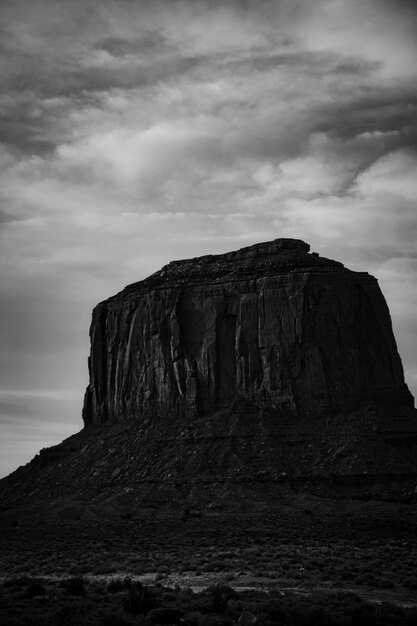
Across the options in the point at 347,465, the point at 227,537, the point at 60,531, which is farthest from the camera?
the point at 347,465

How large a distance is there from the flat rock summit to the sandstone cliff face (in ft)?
0.50

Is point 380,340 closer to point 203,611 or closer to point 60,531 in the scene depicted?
point 60,531

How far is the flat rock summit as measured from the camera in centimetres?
7906

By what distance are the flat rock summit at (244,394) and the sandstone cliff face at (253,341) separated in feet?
0.50

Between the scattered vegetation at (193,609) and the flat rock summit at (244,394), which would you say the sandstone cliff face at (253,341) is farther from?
the scattered vegetation at (193,609)

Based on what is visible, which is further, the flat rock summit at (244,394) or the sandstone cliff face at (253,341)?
the sandstone cliff face at (253,341)

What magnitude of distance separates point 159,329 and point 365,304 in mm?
25020

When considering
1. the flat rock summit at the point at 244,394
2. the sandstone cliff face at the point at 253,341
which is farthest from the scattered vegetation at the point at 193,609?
the sandstone cliff face at the point at 253,341

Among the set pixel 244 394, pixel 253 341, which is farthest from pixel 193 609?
pixel 253 341

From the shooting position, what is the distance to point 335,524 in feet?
217

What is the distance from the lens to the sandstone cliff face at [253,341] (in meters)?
88.8

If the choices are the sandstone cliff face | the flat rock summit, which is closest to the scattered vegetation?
the flat rock summit

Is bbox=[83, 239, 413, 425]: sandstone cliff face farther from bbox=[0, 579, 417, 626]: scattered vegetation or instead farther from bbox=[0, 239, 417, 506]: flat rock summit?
bbox=[0, 579, 417, 626]: scattered vegetation

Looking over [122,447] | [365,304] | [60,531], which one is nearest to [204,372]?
[122,447]
